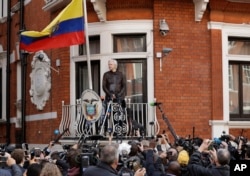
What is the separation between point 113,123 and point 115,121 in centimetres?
7

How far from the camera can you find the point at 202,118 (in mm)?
14594

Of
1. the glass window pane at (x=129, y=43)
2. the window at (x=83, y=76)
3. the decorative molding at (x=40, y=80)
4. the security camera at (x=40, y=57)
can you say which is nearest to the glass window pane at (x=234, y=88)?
the glass window pane at (x=129, y=43)

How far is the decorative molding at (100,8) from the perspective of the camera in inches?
564

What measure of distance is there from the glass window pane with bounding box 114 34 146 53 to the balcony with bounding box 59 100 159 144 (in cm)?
153

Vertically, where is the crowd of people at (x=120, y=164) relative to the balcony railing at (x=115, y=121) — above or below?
below

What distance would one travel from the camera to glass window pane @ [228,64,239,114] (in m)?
15.2

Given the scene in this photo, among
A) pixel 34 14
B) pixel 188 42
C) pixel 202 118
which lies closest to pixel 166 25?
pixel 188 42

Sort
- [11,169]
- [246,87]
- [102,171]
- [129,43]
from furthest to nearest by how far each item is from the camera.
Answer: [246,87] < [129,43] < [11,169] < [102,171]

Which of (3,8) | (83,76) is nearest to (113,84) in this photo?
(83,76)

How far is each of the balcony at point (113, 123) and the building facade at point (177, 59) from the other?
250mm

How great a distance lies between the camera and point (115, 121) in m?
13.4

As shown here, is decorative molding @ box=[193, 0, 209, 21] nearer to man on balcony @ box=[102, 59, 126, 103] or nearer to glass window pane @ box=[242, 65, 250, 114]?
glass window pane @ box=[242, 65, 250, 114]

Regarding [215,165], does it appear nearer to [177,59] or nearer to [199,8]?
[177,59]

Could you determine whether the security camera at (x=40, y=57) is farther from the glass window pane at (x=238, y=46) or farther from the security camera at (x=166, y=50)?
the glass window pane at (x=238, y=46)
